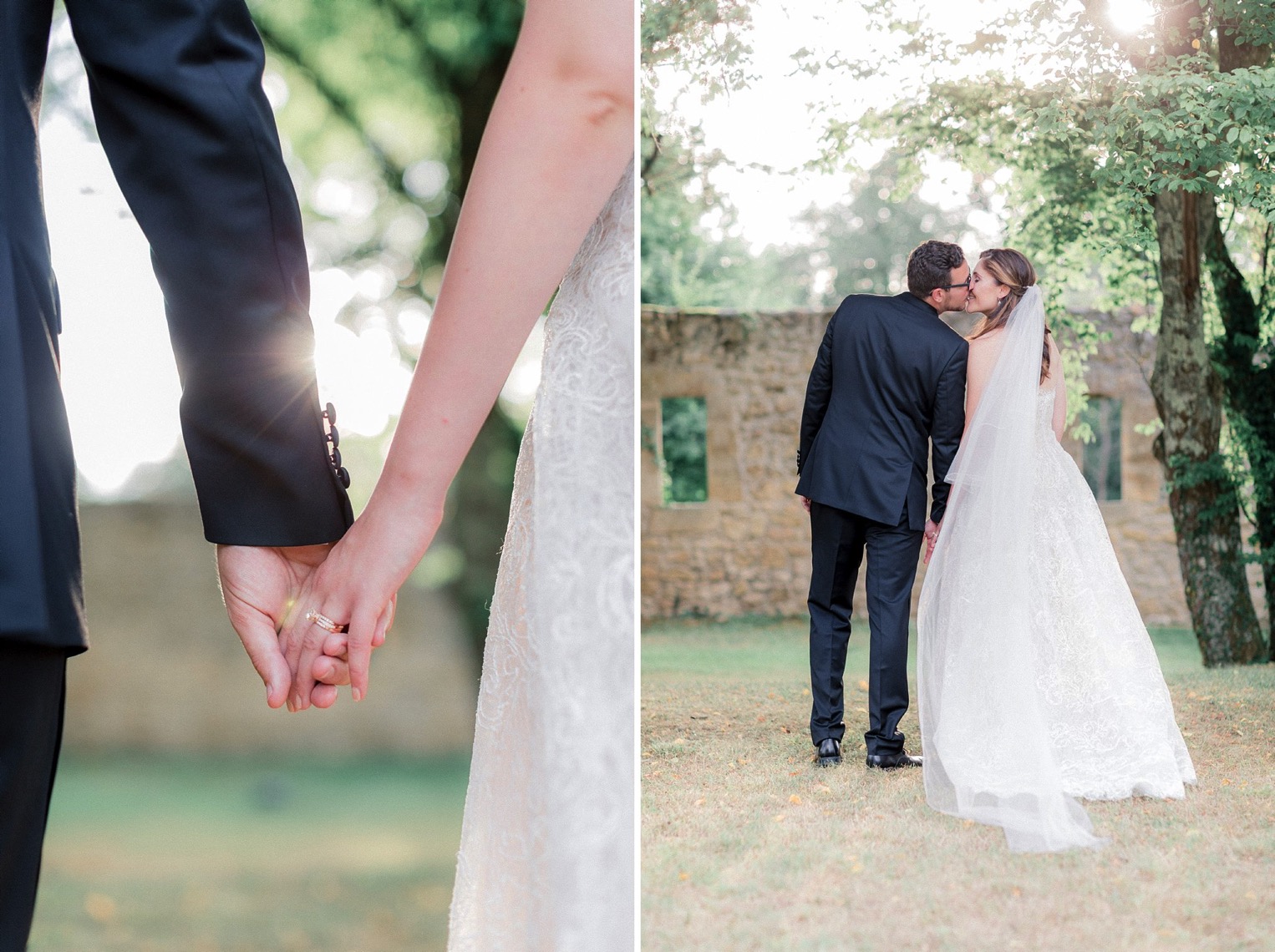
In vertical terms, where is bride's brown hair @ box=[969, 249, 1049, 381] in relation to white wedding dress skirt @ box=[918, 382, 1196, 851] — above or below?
above

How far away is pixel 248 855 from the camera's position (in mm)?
6312

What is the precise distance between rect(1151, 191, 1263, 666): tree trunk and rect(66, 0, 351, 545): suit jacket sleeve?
9.45 feet

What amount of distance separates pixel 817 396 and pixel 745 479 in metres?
4.07

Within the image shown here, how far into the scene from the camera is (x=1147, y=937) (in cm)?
177

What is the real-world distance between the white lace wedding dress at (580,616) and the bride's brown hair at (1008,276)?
6.23ft

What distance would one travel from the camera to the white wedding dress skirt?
2.45 m

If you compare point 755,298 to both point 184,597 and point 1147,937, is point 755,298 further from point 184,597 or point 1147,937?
point 1147,937

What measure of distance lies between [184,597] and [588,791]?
6.93 meters

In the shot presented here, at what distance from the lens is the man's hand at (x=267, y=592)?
1.24 m

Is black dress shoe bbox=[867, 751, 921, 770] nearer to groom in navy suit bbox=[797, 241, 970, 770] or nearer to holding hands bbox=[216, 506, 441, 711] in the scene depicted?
groom in navy suit bbox=[797, 241, 970, 770]

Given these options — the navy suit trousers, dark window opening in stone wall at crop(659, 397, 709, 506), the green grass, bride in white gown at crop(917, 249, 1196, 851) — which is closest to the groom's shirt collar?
bride in white gown at crop(917, 249, 1196, 851)

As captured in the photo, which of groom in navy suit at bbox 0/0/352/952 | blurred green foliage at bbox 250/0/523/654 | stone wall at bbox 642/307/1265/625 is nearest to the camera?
groom in navy suit at bbox 0/0/352/952

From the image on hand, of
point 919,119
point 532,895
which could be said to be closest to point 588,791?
point 532,895

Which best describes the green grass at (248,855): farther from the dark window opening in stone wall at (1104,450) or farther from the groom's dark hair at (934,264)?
the dark window opening in stone wall at (1104,450)
